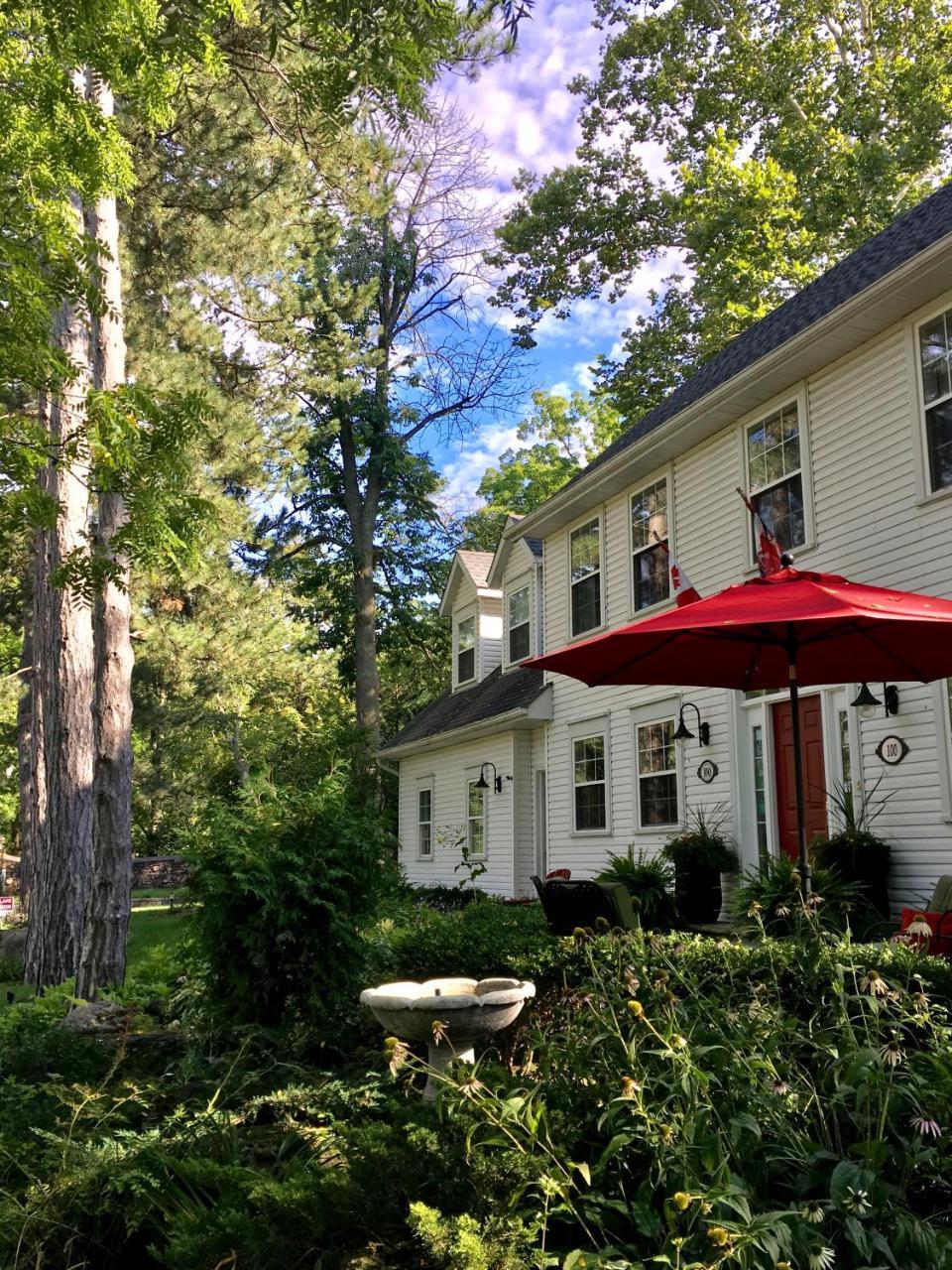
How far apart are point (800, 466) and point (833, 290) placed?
2.16 m

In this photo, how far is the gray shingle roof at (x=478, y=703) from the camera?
52.9 feet

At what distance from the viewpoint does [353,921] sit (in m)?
5.55

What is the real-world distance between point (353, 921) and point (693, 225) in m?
19.2

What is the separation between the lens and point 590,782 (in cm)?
1400

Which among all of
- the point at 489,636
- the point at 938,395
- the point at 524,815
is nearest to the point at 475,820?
the point at 524,815

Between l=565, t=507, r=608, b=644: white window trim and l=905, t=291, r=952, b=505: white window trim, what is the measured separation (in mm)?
5682

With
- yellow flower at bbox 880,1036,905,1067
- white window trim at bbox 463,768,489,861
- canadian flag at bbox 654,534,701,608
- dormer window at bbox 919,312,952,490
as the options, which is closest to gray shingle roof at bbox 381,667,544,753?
white window trim at bbox 463,768,489,861

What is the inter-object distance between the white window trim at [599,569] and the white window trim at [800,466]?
3.18m

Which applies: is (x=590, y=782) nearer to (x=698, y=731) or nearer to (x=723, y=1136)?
(x=698, y=731)

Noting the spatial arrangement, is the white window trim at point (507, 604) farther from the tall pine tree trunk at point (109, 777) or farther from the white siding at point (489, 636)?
the tall pine tree trunk at point (109, 777)

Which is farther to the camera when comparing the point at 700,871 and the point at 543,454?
the point at 543,454

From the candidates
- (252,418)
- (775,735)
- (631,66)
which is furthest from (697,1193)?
(631,66)

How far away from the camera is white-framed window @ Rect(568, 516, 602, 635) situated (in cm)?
1427

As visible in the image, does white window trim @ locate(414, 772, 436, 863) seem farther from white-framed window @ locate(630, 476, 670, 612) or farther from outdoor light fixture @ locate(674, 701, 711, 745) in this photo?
outdoor light fixture @ locate(674, 701, 711, 745)
